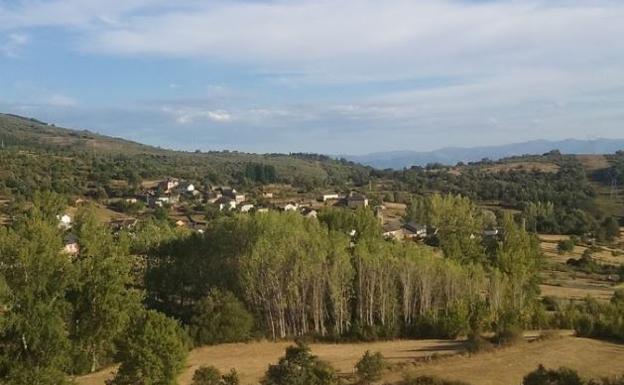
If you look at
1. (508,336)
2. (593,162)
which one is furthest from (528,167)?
(508,336)

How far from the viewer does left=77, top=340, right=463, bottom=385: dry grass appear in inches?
1164

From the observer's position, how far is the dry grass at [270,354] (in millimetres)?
29578

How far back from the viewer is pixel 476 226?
68.6 meters

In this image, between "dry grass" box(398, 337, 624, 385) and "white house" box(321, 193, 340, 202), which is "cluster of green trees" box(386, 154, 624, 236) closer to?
"white house" box(321, 193, 340, 202)

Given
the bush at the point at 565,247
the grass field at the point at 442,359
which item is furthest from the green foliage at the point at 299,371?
the bush at the point at 565,247

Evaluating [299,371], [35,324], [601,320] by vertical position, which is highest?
[35,324]

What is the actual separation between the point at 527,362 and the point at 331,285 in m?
11.5

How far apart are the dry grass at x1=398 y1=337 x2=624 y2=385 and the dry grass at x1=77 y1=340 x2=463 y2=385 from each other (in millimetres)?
1935

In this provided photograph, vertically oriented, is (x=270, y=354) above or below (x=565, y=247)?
above

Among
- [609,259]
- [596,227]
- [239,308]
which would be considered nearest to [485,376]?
[239,308]

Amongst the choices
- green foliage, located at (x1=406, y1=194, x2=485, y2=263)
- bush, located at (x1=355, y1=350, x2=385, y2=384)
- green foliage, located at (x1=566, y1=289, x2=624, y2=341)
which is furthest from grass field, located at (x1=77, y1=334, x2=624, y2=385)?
green foliage, located at (x1=406, y1=194, x2=485, y2=263)

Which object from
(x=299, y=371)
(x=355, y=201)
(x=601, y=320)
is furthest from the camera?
(x=355, y=201)

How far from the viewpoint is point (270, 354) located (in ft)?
112

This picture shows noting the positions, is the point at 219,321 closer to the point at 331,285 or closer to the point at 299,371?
the point at 331,285
